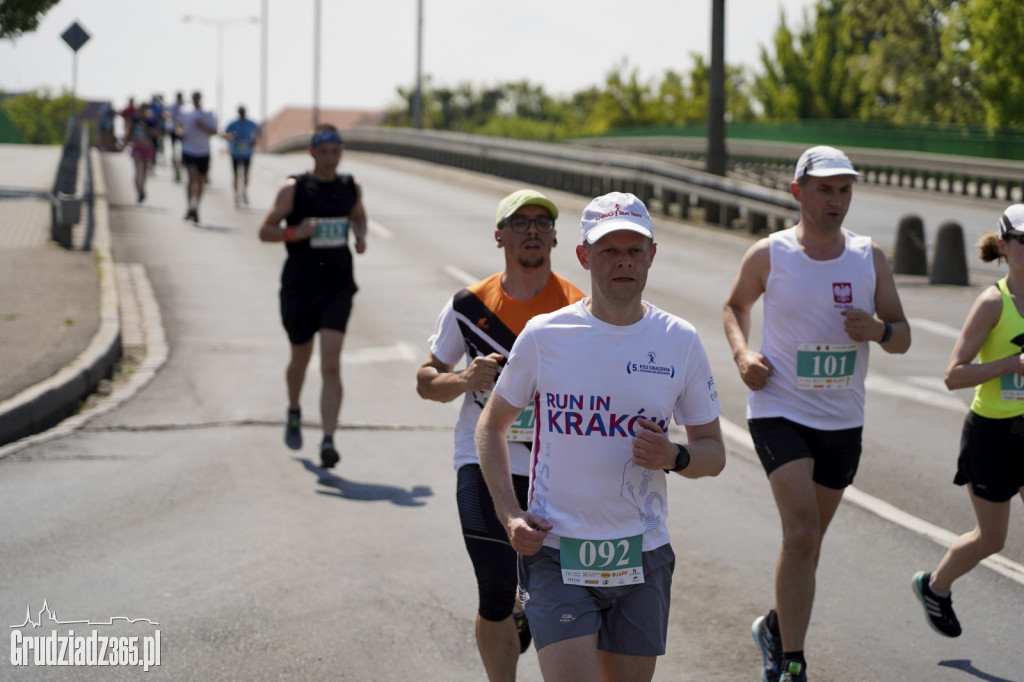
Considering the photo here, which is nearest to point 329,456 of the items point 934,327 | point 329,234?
point 329,234

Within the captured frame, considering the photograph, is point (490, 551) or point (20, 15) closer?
point (490, 551)

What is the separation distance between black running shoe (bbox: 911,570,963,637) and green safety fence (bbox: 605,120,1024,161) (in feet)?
107

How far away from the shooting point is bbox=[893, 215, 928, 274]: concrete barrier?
19094 mm

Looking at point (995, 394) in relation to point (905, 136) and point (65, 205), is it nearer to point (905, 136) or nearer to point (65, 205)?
point (65, 205)

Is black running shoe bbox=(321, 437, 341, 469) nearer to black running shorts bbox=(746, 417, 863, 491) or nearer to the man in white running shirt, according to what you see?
black running shorts bbox=(746, 417, 863, 491)

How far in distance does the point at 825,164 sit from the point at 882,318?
0.75 m

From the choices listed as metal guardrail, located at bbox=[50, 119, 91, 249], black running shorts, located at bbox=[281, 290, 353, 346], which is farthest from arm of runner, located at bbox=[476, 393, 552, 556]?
metal guardrail, located at bbox=[50, 119, 91, 249]

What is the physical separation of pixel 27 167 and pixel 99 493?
3414 cm

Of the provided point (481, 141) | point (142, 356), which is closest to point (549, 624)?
point (142, 356)

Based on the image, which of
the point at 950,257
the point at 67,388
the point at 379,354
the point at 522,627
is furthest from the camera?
the point at 950,257

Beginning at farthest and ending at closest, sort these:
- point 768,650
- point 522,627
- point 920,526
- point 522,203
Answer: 1. point 920,526
2. point 768,650
3. point 522,627
4. point 522,203

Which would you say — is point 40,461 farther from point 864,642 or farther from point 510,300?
point 864,642

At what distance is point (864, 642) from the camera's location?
6031 millimetres

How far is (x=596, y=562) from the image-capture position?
397cm
